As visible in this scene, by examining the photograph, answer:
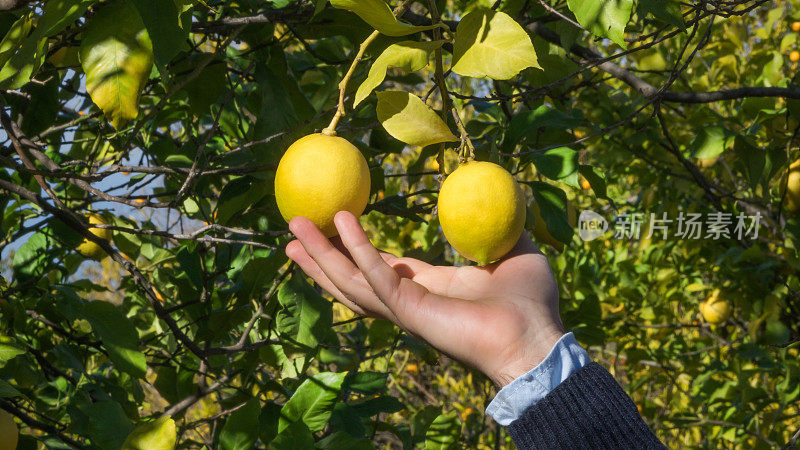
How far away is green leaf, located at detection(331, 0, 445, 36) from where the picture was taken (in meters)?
0.61

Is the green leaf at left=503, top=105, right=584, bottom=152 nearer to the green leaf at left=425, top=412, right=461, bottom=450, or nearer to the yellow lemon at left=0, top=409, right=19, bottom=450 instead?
the green leaf at left=425, top=412, right=461, bottom=450

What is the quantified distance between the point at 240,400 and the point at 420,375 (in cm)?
256

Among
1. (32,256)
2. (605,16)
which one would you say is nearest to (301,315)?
(605,16)

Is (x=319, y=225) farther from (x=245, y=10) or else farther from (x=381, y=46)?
(x=245, y=10)

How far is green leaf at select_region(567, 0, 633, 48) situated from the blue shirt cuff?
396 millimetres

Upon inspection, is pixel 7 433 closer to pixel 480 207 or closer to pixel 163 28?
pixel 163 28

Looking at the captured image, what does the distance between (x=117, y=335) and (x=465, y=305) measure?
2.02ft

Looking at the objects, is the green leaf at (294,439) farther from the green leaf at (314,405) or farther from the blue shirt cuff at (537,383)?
the blue shirt cuff at (537,383)

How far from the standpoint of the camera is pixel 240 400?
1.46 m

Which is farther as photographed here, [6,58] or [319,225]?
[319,225]

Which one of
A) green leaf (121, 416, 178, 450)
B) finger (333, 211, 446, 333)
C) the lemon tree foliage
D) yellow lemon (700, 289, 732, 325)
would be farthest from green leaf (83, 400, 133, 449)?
yellow lemon (700, 289, 732, 325)

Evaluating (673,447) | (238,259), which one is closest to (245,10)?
(238,259)

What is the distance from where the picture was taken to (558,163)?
1.11 meters

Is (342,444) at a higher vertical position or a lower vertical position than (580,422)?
lower
